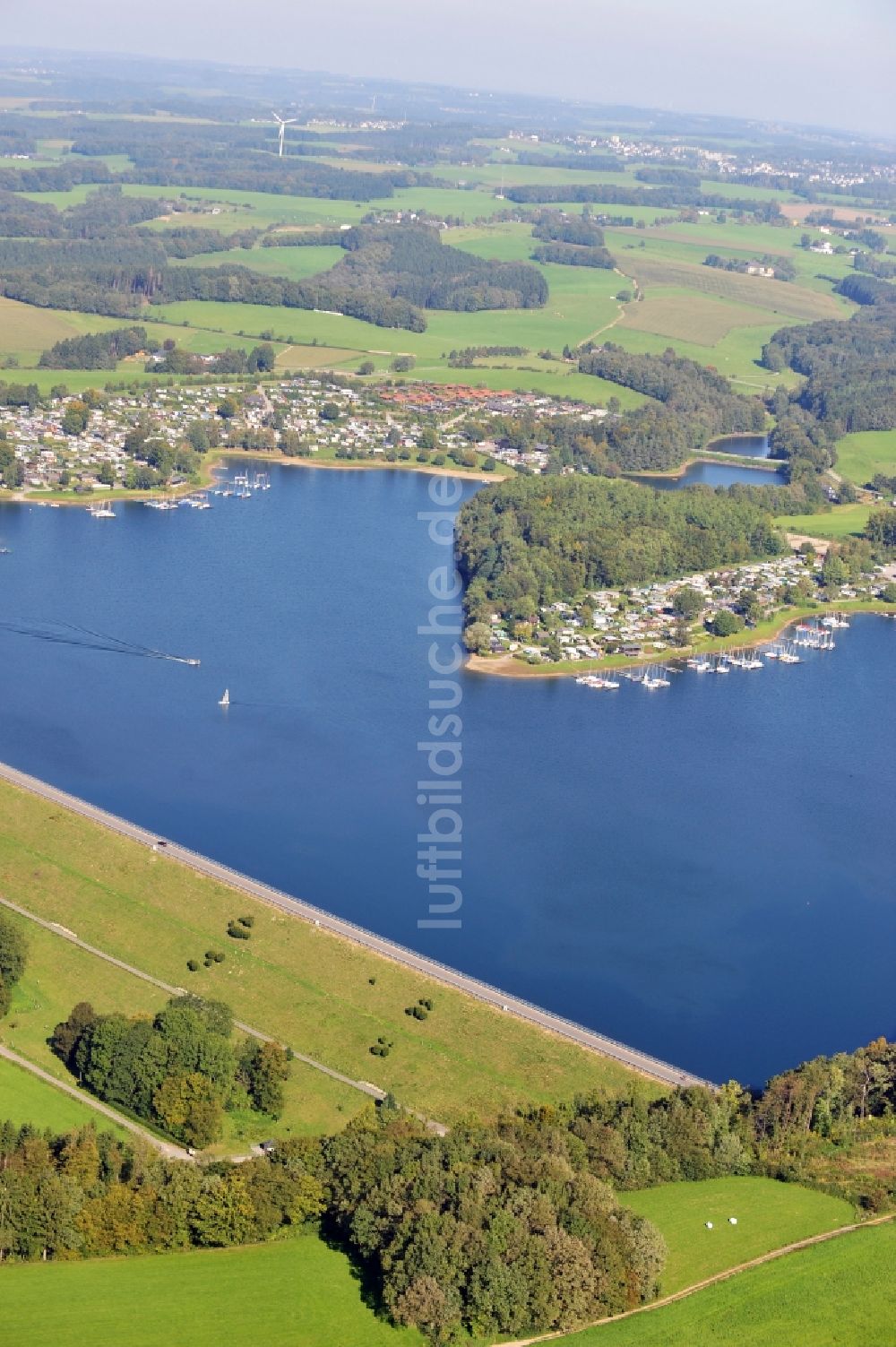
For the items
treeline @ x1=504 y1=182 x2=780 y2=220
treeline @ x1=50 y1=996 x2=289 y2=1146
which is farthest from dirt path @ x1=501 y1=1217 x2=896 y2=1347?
treeline @ x1=504 y1=182 x2=780 y2=220

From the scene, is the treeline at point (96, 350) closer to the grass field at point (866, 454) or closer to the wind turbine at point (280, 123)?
the grass field at point (866, 454)

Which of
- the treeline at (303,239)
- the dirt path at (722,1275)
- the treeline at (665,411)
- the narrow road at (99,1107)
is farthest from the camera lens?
the treeline at (303,239)

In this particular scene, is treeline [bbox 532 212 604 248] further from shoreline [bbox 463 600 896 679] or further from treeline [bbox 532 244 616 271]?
shoreline [bbox 463 600 896 679]

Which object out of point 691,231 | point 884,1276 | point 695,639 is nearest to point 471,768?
point 695,639

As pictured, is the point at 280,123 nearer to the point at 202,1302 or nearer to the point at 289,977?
the point at 289,977

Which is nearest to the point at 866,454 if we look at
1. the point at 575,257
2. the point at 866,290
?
the point at 866,290

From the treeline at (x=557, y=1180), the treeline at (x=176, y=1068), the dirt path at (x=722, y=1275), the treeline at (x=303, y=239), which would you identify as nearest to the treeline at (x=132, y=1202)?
the treeline at (x=557, y=1180)
